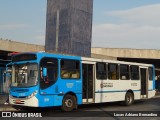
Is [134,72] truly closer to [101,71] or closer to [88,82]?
[101,71]

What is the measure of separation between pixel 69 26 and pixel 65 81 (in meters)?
17.9

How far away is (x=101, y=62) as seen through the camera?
67.1ft

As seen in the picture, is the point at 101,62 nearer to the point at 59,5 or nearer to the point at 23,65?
the point at 23,65

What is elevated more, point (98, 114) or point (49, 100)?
point (49, 100)

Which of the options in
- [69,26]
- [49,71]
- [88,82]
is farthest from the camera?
[69,26]

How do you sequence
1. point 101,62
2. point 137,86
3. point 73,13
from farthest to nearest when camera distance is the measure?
1. point 73,13
2. point 137,86
3. point 101,62

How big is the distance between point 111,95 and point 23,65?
251 inches

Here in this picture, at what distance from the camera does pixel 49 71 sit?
17094mm

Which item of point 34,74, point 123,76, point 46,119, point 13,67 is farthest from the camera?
point 123,76

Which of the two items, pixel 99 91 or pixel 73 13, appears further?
pixel 73 13

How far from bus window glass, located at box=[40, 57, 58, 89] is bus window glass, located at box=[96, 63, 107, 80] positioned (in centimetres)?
345

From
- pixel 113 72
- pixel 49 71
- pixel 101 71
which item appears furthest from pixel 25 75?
pixel 113 72

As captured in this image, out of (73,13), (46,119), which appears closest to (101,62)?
(46,119)

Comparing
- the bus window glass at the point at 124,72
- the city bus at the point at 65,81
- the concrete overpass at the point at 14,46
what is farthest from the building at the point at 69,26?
the city bus at the point at 65,81
